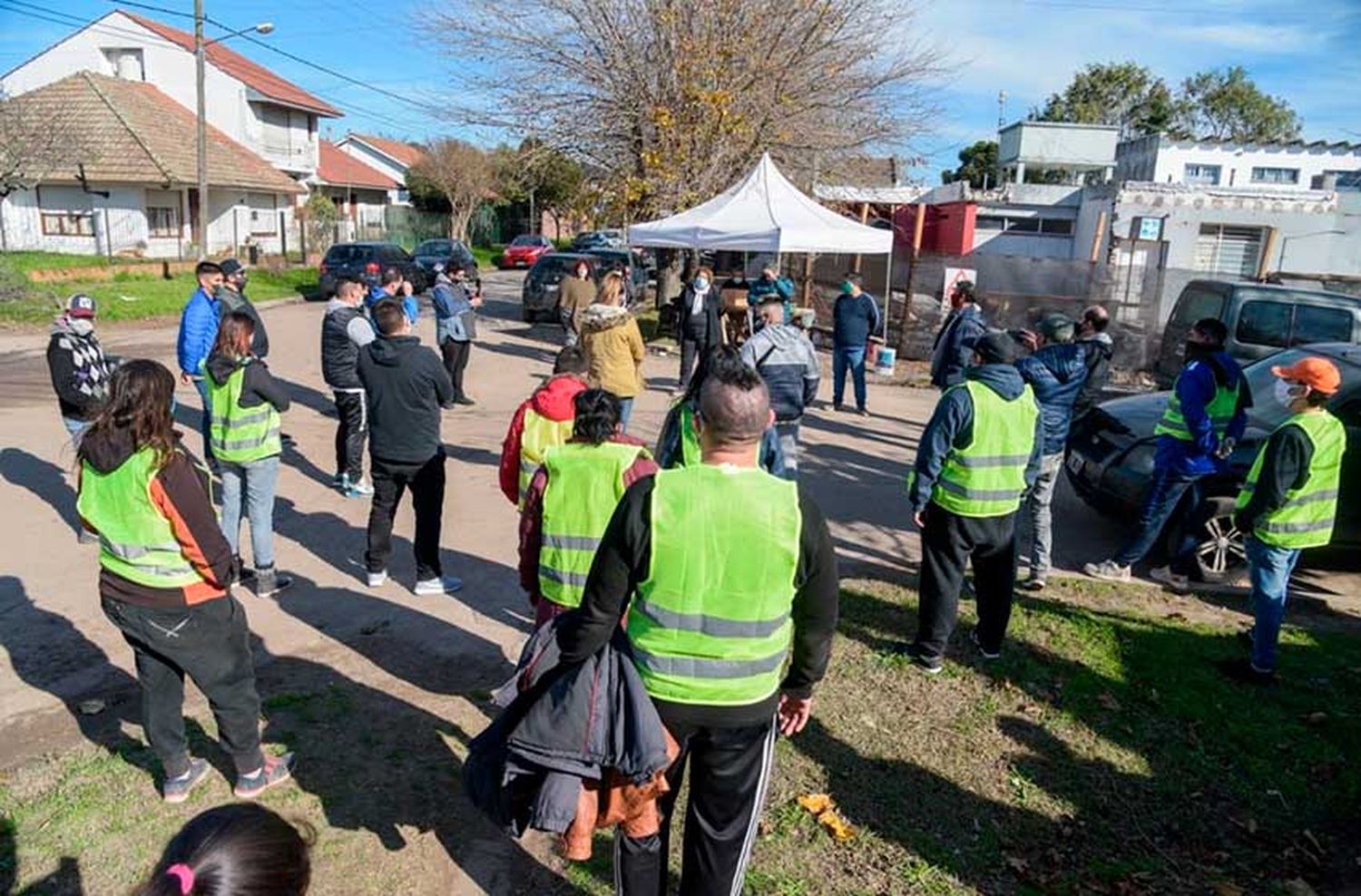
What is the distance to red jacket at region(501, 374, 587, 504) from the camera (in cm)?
449

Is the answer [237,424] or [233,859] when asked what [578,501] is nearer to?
[233,859]

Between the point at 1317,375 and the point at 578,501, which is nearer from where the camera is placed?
the point at 578,501


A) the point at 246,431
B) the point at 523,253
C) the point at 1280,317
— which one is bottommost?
the point at 246,431

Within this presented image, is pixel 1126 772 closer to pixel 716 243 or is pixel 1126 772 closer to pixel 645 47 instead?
pixel 716 243

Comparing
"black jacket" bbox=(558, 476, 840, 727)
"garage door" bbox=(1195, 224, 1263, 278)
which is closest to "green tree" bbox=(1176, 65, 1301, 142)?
"garage door" bbox=(1195, 224, 1263, 278)

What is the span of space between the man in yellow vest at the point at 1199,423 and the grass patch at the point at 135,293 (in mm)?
18900

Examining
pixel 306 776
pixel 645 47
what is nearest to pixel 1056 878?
pixel 306 776

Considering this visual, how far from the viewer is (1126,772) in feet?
13.9

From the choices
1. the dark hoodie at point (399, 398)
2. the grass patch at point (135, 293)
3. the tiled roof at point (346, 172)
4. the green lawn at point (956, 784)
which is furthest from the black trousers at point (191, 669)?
the tiled roof at point (346, 172)

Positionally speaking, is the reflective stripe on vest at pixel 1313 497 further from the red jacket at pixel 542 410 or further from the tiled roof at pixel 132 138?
the tiled roof at pixel 132 138

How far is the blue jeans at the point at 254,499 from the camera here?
552cm

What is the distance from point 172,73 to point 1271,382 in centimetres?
4081

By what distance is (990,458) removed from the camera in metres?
4.60

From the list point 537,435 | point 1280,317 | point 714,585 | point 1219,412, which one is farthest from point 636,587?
point 1280,317
